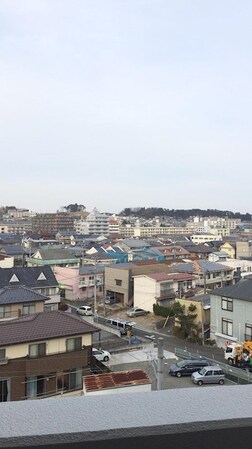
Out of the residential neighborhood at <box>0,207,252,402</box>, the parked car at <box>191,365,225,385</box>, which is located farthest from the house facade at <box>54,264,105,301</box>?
Answer: the parked car at <box>191,365,225,385</box>

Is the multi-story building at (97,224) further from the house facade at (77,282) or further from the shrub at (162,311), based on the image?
the shrub at (162,311)

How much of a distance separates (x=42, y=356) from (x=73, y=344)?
0.92 meters

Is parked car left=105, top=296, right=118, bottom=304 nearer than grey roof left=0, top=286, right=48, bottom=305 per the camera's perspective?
No

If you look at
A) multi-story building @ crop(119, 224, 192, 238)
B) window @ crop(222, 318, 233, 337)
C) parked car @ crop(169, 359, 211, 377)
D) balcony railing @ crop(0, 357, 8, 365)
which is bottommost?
parked car @ crop(169, 359, 211, 377)

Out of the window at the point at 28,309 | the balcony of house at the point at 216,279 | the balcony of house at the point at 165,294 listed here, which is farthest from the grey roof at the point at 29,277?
the balcony of house at the point at 216,279

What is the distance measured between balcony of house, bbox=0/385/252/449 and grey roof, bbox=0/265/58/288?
19.4 m

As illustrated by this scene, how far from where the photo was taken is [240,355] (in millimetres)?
14031

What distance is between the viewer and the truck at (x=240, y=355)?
13.8 m

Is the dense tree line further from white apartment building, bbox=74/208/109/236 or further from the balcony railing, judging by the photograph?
the balcony railing

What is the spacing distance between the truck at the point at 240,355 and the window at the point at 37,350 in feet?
23.8

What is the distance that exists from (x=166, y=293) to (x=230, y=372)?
10554 mm

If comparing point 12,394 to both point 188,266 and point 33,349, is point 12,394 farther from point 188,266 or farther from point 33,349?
point 188,266

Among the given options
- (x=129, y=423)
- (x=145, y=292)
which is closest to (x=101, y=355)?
(x=145, y=292)

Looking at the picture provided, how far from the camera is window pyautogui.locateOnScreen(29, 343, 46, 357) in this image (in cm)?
1013
